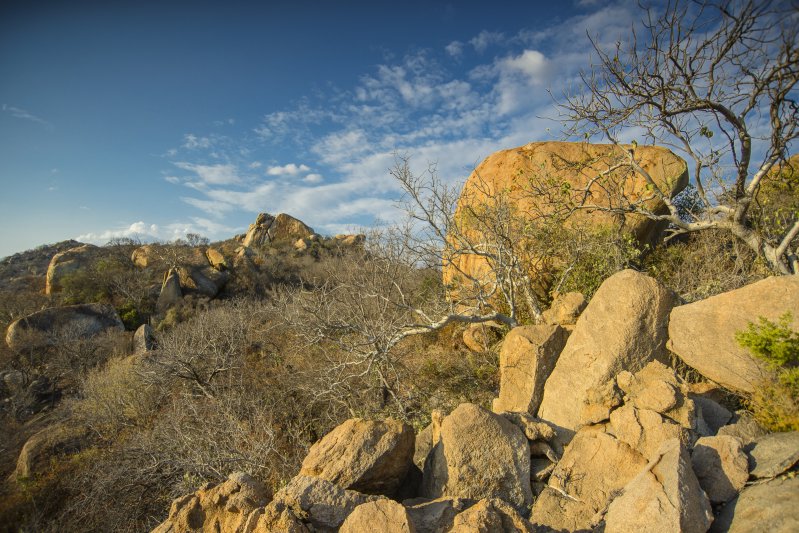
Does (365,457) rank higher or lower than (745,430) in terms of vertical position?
lower

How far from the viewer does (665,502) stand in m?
2.65

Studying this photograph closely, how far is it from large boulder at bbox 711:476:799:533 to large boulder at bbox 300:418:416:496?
2531 mm

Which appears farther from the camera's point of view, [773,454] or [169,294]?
[169,294]

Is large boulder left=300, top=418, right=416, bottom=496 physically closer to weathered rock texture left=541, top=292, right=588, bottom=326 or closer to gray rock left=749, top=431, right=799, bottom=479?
gray rock left=749, top=431, right=799, bottom=479

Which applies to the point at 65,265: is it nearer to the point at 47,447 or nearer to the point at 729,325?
the point at 47,447

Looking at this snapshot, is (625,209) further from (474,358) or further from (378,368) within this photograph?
(378,368)

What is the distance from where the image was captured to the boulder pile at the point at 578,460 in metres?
2.78

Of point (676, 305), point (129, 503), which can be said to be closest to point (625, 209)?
point (676, 305)

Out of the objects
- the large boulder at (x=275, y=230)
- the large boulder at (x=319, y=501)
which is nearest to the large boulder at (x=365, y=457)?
the large boulder at (x=319, y=501)

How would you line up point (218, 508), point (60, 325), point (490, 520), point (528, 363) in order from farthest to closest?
point (60, 325) < point (528, 363) < point (218, 508) < point (490, 520)

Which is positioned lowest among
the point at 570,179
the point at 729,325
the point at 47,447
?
the point at 47,447

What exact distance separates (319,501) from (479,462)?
5.09ft

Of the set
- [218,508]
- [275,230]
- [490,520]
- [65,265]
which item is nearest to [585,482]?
[490,520]

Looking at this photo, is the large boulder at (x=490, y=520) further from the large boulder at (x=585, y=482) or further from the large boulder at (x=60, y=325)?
the large boulder at (x=60, y=325)
